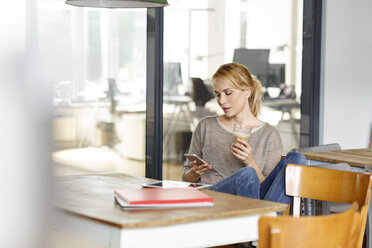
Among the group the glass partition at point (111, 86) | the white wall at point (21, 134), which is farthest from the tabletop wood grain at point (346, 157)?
the white wall at point (21, 134)

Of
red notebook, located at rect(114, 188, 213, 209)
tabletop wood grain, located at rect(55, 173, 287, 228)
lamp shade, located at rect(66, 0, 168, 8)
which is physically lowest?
tabletop wood grain, located at rect(55, 173, 287, 228)

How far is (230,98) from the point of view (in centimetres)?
349

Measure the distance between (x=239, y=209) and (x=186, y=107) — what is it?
3057 millimetres

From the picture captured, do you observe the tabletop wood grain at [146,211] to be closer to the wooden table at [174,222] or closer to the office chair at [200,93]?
the wooden table at [174,222]

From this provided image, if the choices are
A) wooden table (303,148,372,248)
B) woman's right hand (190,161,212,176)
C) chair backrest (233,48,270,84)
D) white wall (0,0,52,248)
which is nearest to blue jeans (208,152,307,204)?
woman's right hand (190,161,212,176)

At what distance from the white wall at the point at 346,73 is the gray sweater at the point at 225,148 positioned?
268 cm

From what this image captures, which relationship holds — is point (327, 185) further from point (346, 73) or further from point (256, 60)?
point (346, 73)

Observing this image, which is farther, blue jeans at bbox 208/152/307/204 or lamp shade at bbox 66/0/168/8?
blue jeans at bbox 208/152/307/204

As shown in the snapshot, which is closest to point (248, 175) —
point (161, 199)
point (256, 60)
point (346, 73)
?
point (161, 199)

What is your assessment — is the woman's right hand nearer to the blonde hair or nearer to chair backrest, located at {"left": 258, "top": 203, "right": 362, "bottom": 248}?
the blonde hair

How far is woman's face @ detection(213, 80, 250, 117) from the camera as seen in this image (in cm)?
349

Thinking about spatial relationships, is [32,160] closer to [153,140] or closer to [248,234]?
[248,234]

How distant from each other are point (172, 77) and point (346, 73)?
1.96 metres

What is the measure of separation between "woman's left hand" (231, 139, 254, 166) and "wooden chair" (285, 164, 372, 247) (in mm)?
447
